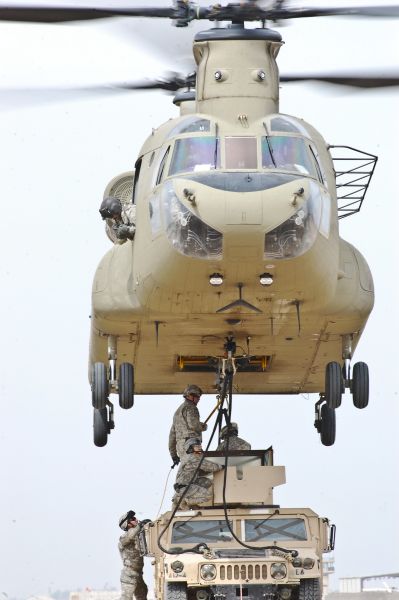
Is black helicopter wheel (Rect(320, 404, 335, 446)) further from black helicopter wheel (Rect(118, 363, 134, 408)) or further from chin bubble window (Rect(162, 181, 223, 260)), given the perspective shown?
chin bubble window (Rect(162, 181, 223, 260))

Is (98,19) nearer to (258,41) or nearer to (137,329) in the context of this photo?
(258,41)

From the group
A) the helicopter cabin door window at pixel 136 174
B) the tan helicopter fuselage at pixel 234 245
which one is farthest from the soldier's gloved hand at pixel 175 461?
the helicopter cabin door window at pixel 136 174

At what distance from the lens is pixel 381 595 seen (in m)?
28.6

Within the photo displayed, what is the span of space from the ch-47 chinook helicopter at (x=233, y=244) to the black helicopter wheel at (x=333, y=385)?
2 centimetres

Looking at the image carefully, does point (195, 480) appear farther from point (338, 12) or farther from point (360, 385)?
point (338, 12)

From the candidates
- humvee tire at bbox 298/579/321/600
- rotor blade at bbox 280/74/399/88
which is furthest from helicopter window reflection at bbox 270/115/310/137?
humvee tire at bbox 298/579/321/600

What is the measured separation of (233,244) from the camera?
17438 millimetres

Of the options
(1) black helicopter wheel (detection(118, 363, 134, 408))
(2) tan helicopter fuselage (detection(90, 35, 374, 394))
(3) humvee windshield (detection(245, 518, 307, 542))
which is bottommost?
(3) humvee windshield (detection(245, 518, 307, 542))

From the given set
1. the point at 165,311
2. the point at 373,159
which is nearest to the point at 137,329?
the point at 165,311

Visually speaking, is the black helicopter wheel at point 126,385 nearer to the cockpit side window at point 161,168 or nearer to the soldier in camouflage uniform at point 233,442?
the soldier in camouflage uniform at point 233,442

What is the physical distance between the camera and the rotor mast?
64.3 feet

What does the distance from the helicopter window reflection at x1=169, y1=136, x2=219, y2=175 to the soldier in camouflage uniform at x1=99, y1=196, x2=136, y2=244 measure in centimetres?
125

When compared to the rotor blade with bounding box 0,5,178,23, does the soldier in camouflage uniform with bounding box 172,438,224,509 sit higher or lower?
lower

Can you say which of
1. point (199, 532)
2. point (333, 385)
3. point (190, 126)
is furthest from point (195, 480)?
point (190, 126)
